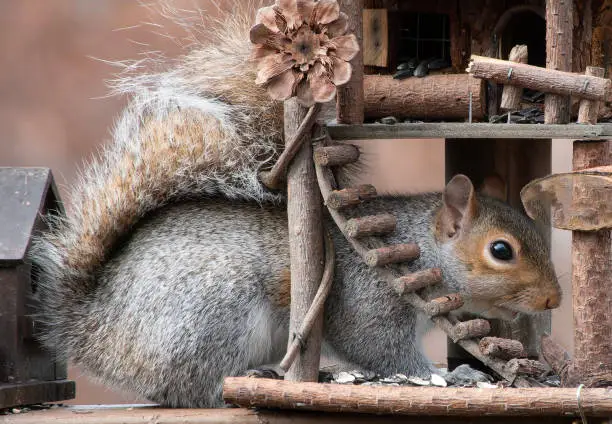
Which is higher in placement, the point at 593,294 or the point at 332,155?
the point at 332,155

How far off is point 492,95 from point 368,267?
49 cm

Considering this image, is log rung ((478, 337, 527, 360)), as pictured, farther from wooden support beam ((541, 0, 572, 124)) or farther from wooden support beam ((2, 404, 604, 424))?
wooden support beam ((541, 0, 572, 124))

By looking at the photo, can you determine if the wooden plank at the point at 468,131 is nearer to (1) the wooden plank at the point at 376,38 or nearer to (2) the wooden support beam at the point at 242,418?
(1) the wooden plank at the point at 376,38

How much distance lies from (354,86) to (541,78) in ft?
1.34

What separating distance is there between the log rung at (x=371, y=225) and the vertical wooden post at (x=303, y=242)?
8cm

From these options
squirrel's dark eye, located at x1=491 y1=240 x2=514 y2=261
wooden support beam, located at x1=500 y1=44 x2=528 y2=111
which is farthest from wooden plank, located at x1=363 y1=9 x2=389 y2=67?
squirrel's dark eye, located at x1=491 y1=240 x2=514 y2=261

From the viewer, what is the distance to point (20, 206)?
3186 millimetres

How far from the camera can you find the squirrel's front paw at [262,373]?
9.96ft

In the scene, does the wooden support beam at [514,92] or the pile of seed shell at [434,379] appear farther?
the pile of seed shell at [434,379]

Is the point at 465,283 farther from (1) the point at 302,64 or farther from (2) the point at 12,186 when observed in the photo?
(2) the point at 12,186

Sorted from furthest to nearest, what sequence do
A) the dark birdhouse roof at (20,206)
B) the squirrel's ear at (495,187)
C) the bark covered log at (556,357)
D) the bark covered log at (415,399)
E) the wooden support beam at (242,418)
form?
the squirrel's ear at (495,187)
the dark birdhouse roof at (20,206)
the bark covered log at (556,357)
the wooden support beam at (242,418)
the bark covered log at (415,399)

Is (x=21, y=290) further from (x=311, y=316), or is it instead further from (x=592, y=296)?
(x=592, y=296)

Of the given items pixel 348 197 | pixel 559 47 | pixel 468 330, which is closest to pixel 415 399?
pixel 468 330

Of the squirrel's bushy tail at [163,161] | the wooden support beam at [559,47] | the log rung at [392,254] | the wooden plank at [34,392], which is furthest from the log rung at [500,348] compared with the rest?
the wooden plank at [34,392]
